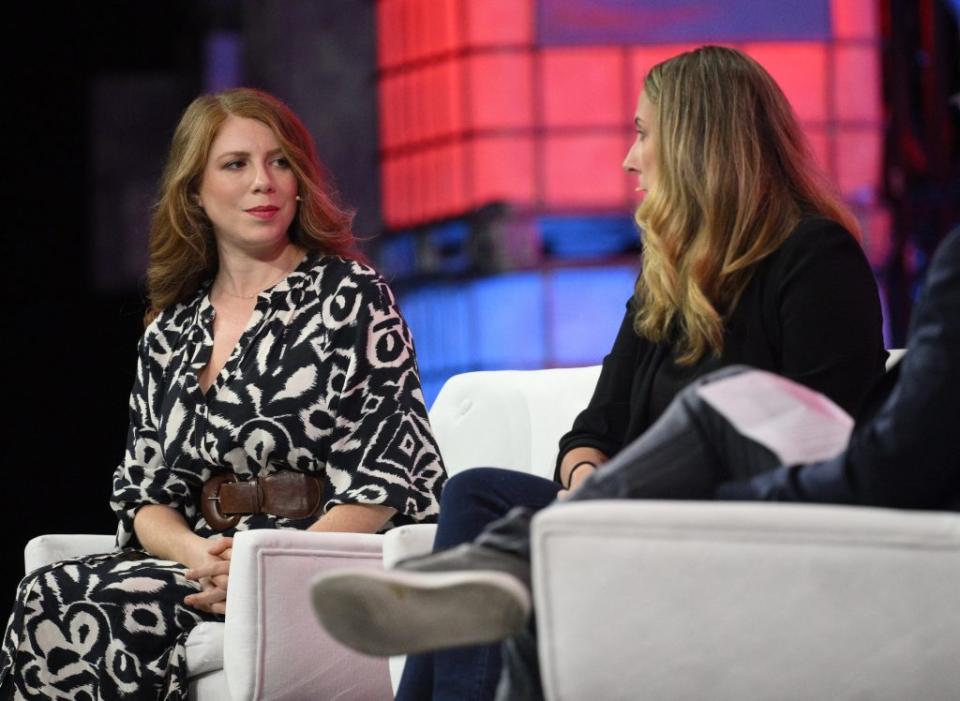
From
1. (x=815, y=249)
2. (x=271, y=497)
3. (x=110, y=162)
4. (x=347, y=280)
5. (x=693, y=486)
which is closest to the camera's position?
(x=693, y=486)

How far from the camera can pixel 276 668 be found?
2.44 metres

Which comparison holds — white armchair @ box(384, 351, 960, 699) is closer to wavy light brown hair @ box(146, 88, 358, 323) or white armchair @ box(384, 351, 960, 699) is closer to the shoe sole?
the shoe sole

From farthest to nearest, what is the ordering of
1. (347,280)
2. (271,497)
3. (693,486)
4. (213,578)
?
(347,280) → (271,497) → (213,578) → (693,486)

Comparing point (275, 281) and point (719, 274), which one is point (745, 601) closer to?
point (719, 274)

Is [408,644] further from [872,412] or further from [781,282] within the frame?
[781,282]

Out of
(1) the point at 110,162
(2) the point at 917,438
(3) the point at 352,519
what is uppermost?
(1) the point at 110,162

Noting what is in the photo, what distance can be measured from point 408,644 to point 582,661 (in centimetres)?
18

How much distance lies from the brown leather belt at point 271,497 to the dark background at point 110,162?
1653 millimetres

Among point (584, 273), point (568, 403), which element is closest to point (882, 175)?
point (584, 273)

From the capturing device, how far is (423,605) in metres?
1.58

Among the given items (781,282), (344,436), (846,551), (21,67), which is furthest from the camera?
(21,67)

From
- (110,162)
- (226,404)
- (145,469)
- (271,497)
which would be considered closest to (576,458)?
(271,497)

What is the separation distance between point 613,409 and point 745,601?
960 millimetres

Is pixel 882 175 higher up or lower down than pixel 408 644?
higher up
